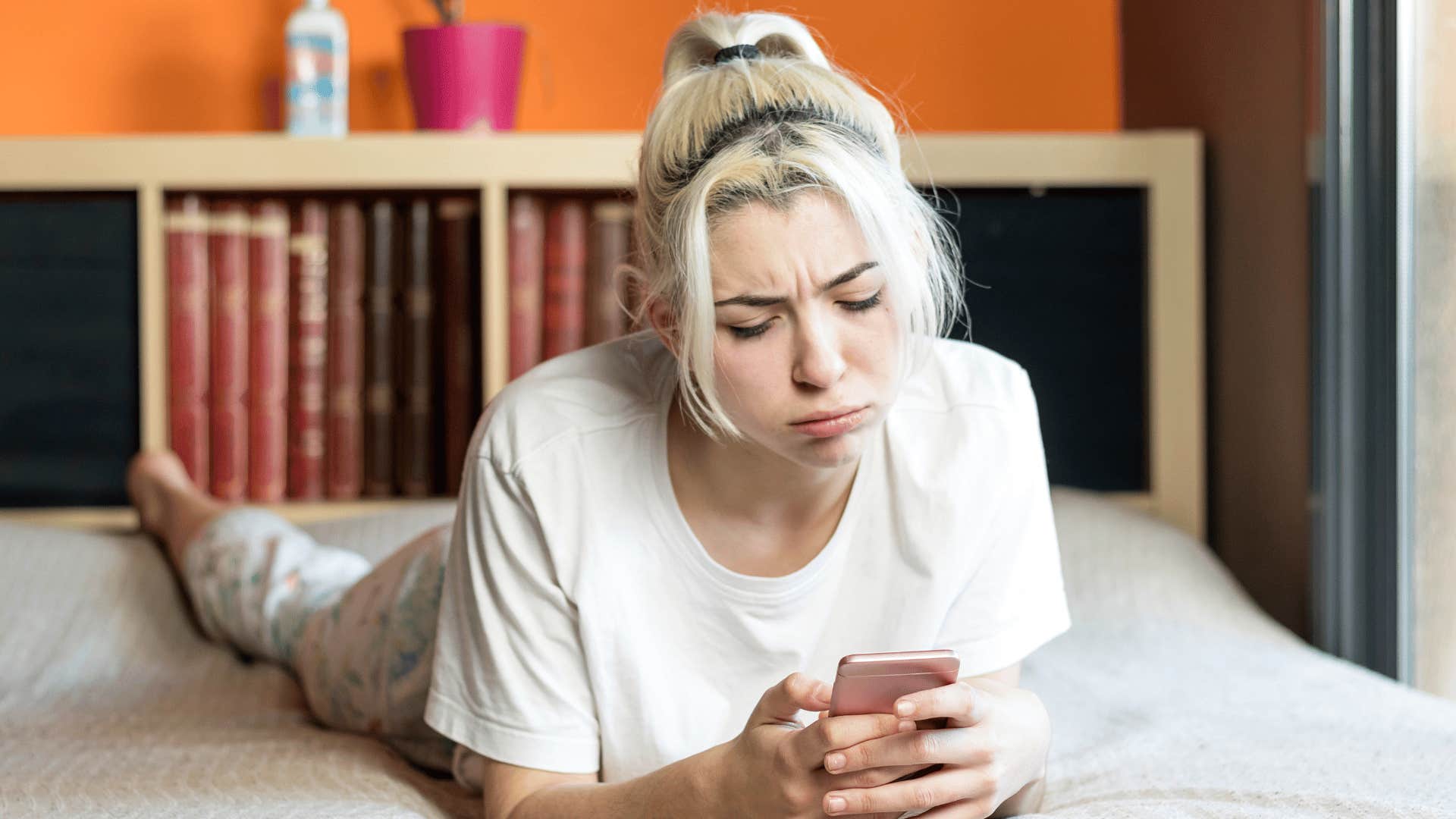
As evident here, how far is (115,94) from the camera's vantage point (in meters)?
2.36

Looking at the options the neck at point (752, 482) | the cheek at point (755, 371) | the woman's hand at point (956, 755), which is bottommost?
the woman's hand at point (956, 755)

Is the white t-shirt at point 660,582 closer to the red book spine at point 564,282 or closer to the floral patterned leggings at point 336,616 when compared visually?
the floral patterned leggings at point 336,616

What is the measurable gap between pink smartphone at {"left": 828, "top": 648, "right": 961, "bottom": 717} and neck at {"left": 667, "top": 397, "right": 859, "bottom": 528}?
11.6 inches

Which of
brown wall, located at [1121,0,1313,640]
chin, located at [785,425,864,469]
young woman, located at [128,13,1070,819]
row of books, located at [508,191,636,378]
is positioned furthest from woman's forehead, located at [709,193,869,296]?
row of books, located at [508,191,636,378]

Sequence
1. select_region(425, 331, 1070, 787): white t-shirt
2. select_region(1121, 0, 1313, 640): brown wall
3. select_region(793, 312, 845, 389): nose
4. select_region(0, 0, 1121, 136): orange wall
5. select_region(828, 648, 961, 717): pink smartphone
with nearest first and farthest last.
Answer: select_region(828, 648, 961, 717): pink smartphone
select_region(793, 312, 845, 389): nose
select_region(425, 331, 1070, 787): white t-shirt
select_region(1121, 0, 1313, 640): brown wall
select_region(0, 0, 1121, 136): orange wall

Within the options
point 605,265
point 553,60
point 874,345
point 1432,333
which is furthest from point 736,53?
point 553,60

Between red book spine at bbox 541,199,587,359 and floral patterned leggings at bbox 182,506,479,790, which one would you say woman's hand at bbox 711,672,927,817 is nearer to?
floral patterned leggings at bbox 182,506,479,790

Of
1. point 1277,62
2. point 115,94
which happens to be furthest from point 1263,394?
point 115,94

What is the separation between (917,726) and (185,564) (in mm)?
1260

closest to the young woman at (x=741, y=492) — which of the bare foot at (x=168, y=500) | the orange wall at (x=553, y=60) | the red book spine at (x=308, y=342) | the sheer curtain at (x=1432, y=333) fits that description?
the sheer curtain at (x=1432, y=333)

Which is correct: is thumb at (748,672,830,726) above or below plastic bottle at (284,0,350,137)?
below

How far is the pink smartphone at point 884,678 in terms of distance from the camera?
2.60ft

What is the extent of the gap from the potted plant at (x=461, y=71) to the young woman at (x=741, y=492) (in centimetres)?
108

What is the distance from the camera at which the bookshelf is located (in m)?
2.10
